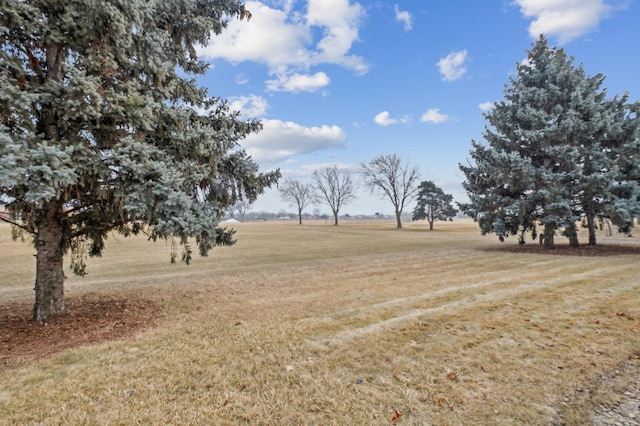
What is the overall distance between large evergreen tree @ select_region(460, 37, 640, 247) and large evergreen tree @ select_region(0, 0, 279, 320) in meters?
13.5

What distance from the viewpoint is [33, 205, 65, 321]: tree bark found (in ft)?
16.2

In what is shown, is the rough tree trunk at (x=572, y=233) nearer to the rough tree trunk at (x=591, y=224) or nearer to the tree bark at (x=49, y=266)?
the rough tree trunk at (x=591, y=224)

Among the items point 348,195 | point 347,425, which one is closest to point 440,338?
point 347,425

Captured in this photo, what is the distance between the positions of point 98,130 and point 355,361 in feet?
16.7

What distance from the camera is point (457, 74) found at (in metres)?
15.0

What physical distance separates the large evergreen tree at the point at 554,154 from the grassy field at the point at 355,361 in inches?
285

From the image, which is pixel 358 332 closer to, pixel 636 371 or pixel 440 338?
pixel 440 338

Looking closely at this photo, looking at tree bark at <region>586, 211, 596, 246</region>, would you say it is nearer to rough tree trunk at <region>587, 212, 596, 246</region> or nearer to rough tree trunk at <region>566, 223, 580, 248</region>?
rough tree trunk at <region>587, 212, 596, 246</region>

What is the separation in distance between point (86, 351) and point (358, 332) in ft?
12.2

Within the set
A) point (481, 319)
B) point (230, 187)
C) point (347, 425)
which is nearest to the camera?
point (347, 425)

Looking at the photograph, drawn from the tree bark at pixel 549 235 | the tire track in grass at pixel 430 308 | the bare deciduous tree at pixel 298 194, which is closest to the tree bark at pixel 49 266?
the tire track in grass at pixel 430 308

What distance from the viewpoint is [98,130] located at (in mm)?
4703

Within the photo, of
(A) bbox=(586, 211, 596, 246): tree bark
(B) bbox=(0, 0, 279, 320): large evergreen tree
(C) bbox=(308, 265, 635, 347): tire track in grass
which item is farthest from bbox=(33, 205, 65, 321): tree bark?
(A) bbox=(586, 211, 596, 246): tree bark

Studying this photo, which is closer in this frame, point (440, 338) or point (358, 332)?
point (440, 338)
